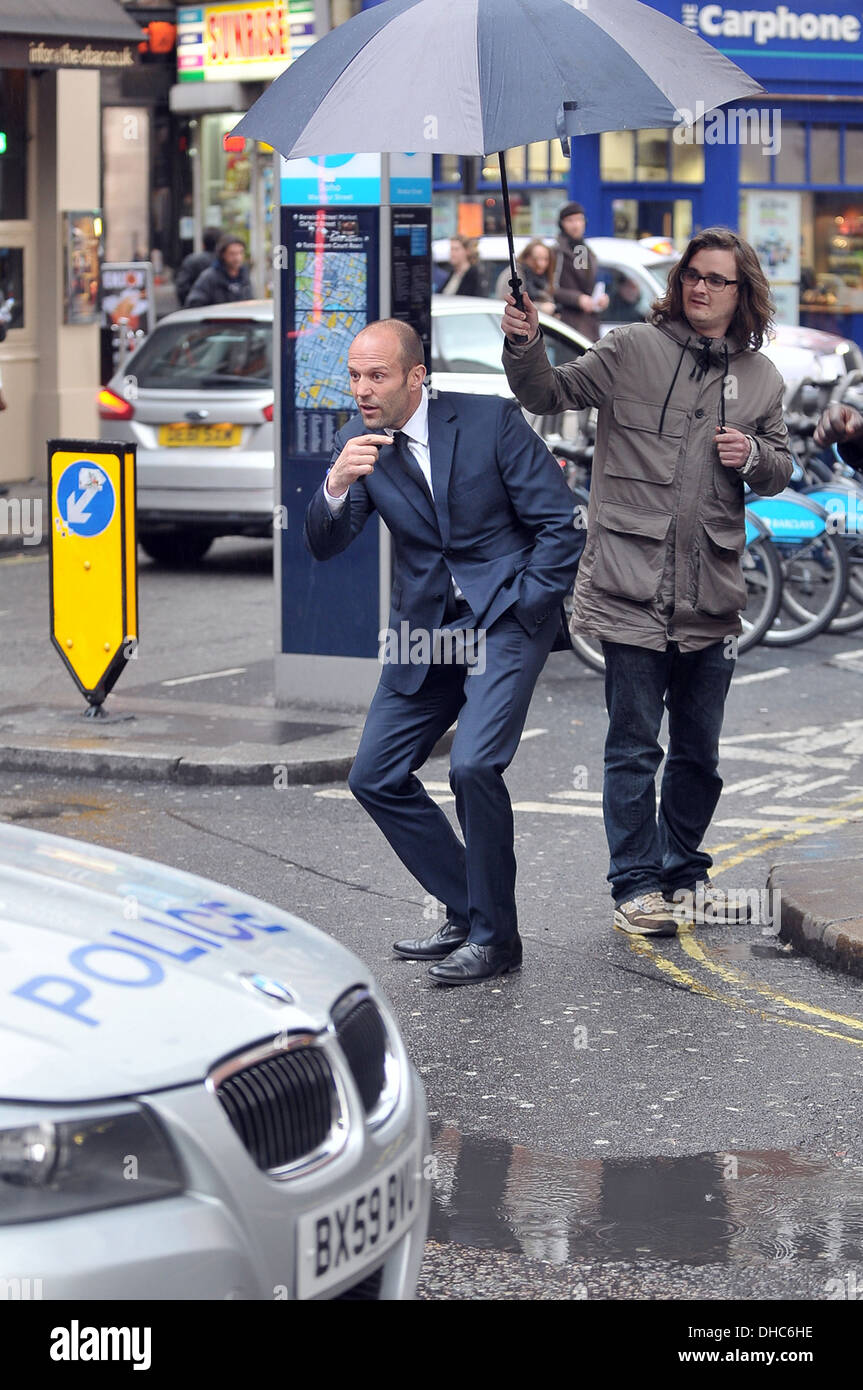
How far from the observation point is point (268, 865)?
712 centimetres

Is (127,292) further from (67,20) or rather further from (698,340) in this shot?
(698,340)

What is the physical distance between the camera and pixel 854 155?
24.6 meters

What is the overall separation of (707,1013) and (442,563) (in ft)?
4.65

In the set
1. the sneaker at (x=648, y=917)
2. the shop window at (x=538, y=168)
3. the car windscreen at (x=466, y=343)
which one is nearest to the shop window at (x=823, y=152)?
the shop window at (x=538, y=168)

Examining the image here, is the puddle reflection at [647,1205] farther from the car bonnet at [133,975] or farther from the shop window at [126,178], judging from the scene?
the shop window at [126,178]

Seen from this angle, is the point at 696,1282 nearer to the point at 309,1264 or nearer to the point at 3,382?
the point at 309,1264

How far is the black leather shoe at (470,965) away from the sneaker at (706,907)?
33.4 inches

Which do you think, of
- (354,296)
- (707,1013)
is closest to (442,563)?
(707,1013)

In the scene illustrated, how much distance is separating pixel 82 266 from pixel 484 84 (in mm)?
11975

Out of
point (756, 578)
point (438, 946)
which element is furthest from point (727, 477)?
point (756, 578)

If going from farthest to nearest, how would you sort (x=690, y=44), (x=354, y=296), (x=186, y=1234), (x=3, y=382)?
1. (x=3, y=382)
2. (x=354, y=296)
3. (x=690, y=44)
4. (x=186, y=1234)

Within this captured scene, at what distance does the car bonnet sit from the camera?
9.43 feet

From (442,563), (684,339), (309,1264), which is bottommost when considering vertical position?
(309,1264)

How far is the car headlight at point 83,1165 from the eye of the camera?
2742mm
